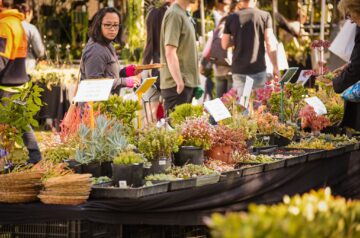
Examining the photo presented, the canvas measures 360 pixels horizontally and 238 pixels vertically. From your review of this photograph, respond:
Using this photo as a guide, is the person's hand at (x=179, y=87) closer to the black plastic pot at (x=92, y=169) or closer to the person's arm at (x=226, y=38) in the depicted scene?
the person's arm at (x=226, y=38)

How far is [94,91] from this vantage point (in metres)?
4.61

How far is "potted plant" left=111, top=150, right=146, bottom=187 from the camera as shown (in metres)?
3.99

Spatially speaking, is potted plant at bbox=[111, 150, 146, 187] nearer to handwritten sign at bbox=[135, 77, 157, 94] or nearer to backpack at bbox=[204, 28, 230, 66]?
handwritten sign at bbox=[135, 77, 157, 94]

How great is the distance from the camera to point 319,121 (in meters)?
6.53

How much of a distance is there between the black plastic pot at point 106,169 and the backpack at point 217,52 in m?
5.29

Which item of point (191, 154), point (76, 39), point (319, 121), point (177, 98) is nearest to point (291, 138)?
point (319, 121)

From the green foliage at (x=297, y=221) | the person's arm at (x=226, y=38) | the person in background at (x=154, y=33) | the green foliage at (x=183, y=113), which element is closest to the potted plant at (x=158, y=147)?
the green foliage at (x=183, y=113)

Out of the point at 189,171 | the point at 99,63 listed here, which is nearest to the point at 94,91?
the point at 189,171

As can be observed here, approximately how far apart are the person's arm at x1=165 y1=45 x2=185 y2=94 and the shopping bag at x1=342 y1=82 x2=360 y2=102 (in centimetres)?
135

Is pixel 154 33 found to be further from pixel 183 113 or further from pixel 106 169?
pixel 106 169

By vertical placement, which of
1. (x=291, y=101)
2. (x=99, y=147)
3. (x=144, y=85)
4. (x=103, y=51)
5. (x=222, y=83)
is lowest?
(x=222, y=83)

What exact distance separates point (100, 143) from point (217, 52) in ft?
17.3

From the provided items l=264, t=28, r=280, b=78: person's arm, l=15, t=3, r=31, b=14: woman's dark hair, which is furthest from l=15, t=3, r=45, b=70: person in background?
l=264, t=28, r=280, b=78: person's arm

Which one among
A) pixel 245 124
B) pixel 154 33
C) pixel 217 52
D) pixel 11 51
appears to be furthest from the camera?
pixel 217 52
